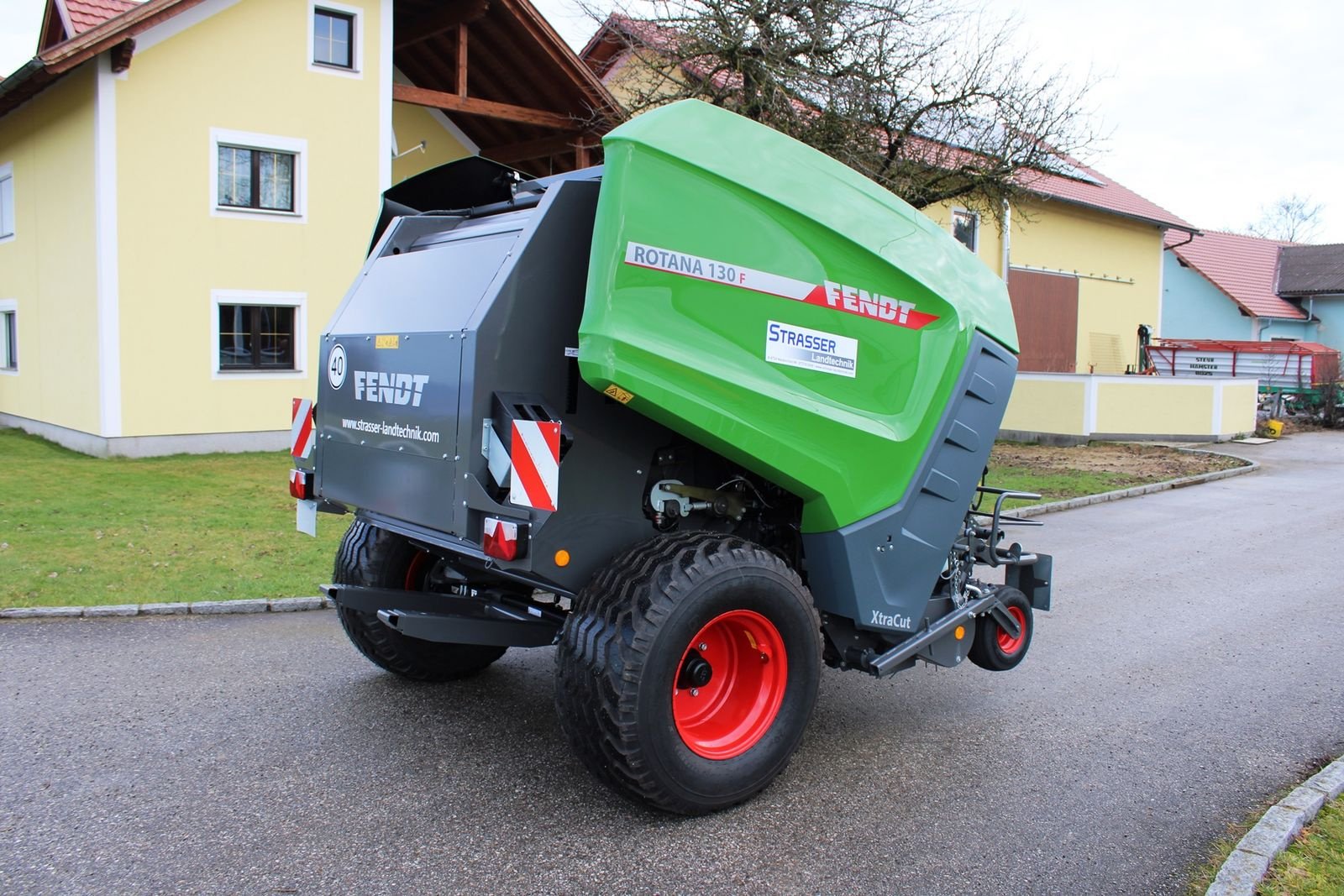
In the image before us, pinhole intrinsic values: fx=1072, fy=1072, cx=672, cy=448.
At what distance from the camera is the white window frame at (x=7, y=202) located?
1787 centimetres

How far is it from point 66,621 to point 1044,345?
25.7m

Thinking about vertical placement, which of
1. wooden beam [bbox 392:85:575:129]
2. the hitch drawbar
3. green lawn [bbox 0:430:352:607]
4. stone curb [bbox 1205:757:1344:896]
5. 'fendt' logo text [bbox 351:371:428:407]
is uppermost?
wooden beam [bbox 392:85:575:129]

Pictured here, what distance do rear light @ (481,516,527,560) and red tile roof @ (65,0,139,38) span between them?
1364 cm

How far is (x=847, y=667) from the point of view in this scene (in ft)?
15.2

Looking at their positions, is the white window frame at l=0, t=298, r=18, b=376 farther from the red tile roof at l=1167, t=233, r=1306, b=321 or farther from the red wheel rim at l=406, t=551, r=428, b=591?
the red tile roof at l=1167, t=233, r=1306, b=321

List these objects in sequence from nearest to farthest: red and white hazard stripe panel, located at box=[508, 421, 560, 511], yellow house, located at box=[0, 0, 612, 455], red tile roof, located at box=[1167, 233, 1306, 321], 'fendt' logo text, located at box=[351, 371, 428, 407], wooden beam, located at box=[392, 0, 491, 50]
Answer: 1. red and white hazard stripe panel, located at box=[508, 421, 560, 511]
2. 'fendt' logo text, located at box=[351, 371, 428, 407]
3. yellow house, located at box=[0, 0, 612, 455]
4. wooden beam, located at box=[392, 0, 491, 50]
5. red tile roof, located at box=[1167, 233, 1306, 321]

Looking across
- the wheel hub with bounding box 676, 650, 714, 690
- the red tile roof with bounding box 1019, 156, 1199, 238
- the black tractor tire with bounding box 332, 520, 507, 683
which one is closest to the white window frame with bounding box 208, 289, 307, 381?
the black tractor tire with bounding box 332, 520, 507, 683

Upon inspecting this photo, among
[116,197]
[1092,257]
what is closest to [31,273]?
[116,197]

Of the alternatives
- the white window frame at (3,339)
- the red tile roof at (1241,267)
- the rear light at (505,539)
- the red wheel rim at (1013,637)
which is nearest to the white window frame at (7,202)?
the white window frame at (3,339)

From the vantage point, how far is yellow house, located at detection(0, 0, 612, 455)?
1455 cm

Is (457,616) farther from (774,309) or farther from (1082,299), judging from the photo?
(1082,299)

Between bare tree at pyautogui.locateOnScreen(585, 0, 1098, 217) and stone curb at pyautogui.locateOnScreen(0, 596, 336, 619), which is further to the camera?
bare tree at pyautogui.locateOnScreen(585, 0, 1098, 217)

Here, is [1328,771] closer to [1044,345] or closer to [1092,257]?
[1044,345]

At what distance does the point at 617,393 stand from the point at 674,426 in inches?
10.7
